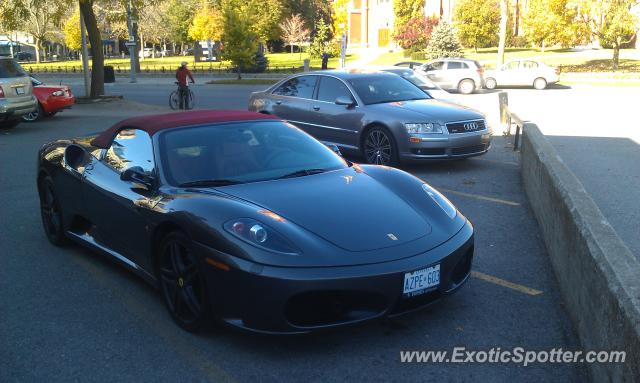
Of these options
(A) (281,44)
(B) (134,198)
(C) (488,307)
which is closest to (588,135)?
(C) (488,307)

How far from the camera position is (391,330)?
168 inches

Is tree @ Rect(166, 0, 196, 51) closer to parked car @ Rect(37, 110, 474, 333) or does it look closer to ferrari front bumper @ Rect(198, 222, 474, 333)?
parked car @ Rect(37, 110, 474, 333)

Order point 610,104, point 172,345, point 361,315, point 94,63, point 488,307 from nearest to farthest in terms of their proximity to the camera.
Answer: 1. point 361,315
2. point 172,345
3. point 488,307
4. point 610,104
5. point 94,63

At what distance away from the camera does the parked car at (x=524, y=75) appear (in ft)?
100

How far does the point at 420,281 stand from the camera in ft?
12.9

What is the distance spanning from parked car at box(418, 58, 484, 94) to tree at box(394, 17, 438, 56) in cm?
2983

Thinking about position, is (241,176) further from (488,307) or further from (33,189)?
(33,189)

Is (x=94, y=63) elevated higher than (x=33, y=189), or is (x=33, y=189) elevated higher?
(x=94, y=63)

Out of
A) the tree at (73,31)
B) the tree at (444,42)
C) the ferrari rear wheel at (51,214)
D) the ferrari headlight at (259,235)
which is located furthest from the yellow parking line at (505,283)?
the tree at (73,31)

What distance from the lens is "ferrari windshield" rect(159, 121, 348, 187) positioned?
15.6 feet

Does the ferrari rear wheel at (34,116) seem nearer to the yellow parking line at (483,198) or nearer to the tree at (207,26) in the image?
the yellow parking line at (483,198)

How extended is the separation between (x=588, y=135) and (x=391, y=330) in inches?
459

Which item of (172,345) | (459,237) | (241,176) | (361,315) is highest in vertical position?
(241,176)

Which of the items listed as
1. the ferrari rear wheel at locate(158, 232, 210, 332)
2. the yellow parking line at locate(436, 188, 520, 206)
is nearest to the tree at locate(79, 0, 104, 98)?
the yellow parking line at locate(436, 188, 520, 206)
